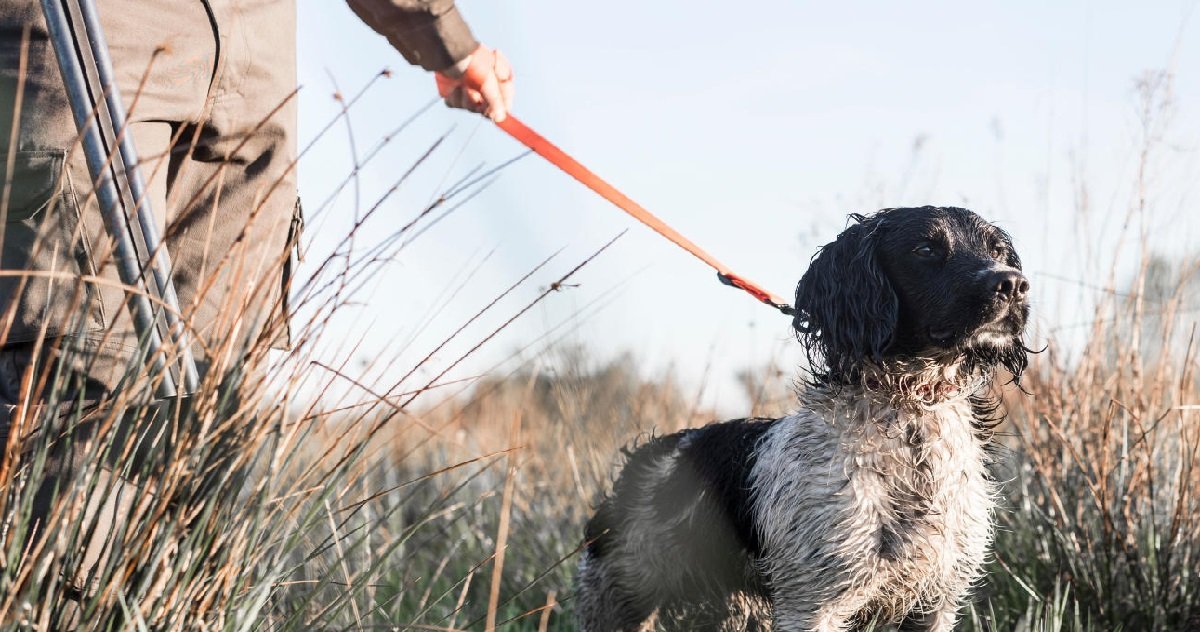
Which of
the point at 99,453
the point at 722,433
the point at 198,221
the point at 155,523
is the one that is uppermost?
the point at 198,221

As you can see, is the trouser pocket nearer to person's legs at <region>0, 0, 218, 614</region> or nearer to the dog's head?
person's legs at <region>0, 0, 218, 614</region>

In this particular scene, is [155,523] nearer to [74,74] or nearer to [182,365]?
[182,365]

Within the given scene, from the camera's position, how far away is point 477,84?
2715mm

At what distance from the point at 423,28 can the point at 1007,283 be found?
160 cm

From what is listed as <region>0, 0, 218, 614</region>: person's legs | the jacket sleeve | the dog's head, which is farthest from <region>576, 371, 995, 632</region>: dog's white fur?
<region>0, 0, 218, 614</region>: person's legs

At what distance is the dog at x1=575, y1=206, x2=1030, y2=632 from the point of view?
9.11ft

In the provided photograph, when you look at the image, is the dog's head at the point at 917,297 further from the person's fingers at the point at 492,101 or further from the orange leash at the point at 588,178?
the person's fingers at the point at 492,101

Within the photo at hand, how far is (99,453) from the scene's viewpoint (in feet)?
5.92

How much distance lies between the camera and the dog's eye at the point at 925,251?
2.91m

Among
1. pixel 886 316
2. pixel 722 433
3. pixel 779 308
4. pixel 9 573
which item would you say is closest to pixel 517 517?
pixel 722 433

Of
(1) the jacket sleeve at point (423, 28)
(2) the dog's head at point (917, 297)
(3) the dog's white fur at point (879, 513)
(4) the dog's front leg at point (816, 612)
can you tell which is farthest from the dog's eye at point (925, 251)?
(1) the jacket sleeve at point (423, 28)

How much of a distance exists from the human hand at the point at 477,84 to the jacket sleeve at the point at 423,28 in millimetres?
34

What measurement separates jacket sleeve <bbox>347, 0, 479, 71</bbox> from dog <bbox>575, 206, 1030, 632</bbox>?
1.29m

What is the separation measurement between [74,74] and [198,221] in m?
0.61
